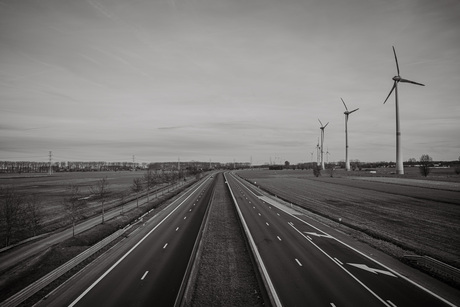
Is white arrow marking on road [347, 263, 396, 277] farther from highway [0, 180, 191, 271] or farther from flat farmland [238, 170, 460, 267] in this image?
highway [0, 180, 191, 271]

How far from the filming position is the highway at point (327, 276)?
56.1ft

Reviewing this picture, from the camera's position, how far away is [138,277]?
69.3 ft

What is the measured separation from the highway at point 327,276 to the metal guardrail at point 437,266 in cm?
377

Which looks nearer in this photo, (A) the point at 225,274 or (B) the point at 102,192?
(A) the point at 225,274

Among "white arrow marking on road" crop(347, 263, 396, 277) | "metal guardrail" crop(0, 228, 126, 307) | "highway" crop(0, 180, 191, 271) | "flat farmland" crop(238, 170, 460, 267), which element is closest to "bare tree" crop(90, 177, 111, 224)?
"highway" crop(0, 180, 191, 271)

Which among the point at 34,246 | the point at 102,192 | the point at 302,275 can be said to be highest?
the point at 102,192

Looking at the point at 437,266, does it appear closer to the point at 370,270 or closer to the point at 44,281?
the point at 370,270

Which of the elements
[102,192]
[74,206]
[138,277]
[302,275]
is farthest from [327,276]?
[102,192]

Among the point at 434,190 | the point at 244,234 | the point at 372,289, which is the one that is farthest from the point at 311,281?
the point at 434,190

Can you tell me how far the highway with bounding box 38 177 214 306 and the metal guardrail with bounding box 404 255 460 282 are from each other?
76.3ft

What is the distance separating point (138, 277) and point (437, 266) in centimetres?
2765

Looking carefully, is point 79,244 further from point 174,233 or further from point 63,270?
point 174,233

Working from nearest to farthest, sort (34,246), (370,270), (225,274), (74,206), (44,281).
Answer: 1. (44,281)
2. (225,274)
3. (370,270)
4. (34,246)
5. (74,206)

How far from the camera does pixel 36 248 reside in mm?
29938
